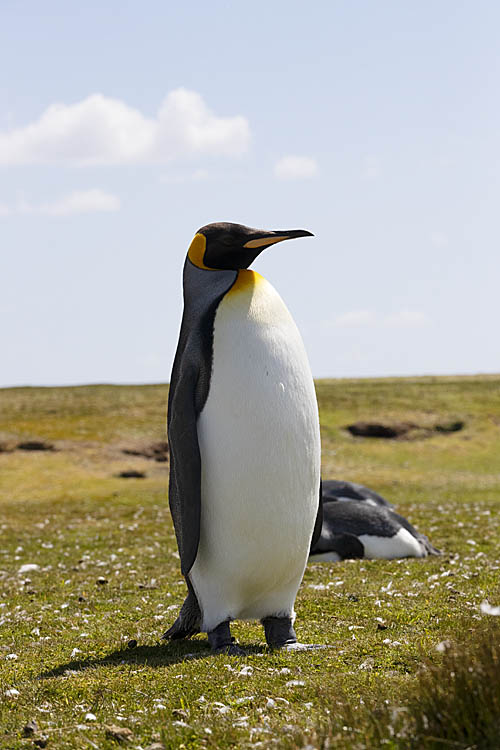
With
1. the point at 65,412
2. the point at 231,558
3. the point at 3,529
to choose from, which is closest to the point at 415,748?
the point at 231,558

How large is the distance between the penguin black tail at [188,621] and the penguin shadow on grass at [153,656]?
0.10m

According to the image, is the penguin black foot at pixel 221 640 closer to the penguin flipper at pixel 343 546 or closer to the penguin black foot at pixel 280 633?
the penguin black foot at pixel 280 633

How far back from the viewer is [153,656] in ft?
24.9

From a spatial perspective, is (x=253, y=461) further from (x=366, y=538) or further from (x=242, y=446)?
(x=366, y=538)

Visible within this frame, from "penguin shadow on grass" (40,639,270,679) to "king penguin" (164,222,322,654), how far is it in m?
0.22

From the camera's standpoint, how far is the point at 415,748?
427cm

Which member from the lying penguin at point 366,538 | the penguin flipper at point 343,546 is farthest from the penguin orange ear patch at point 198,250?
the penguin flipper at point 343,546

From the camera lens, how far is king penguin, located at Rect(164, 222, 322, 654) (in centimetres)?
752

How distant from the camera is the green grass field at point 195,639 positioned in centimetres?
517

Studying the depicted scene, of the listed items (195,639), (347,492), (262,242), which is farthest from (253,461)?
(347,492)

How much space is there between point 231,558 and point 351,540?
22.4 feet

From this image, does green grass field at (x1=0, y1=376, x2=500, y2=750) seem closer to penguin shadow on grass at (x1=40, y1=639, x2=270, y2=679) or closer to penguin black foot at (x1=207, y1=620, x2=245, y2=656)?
penguin shadow on grass at (x1=40, y1=639, x2=270, y2=679)

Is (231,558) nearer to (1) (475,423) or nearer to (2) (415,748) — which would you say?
(2) (415,748)

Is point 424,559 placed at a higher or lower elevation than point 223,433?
lower
